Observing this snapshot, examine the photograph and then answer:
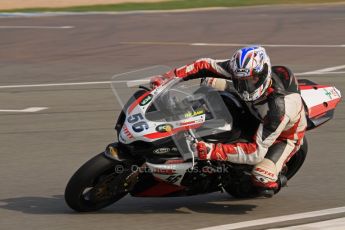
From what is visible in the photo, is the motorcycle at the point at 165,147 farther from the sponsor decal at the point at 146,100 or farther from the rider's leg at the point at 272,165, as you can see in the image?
the rider's leg at the point at 272,165

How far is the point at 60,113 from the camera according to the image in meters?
13.1

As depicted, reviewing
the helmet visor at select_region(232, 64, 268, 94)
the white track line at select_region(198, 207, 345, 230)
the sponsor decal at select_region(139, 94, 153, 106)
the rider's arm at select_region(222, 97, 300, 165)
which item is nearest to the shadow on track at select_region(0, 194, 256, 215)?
the white track line at select_region(198, 207, 345, 230)

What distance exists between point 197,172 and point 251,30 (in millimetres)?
16022

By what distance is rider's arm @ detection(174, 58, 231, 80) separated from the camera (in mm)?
7860

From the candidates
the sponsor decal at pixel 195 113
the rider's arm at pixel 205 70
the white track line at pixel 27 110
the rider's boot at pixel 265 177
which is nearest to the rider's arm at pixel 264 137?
the rider's boot at pixel 265 177

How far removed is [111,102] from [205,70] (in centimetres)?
599

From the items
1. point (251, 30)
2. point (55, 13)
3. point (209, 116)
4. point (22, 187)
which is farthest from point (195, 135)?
point (55, 13)

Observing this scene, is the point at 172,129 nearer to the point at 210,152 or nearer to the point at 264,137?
the point at 210,152

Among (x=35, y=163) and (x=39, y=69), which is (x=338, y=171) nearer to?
(x=35, y=163)

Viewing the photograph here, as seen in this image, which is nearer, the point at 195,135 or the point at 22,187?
the point at 195,135

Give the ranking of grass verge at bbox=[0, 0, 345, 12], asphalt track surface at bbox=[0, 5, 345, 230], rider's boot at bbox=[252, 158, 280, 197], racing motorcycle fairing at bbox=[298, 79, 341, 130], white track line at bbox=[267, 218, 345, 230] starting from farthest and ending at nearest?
grass verge at bbox=[0, 0, 345, 12], racing motorcycle fairing at bbox=[298, 79, 341, 130], asphalt track surface at bbox=[0, 5, 345, 230], rider's boot at bbox=[252, 158, 280, 197], white track line at bbox=[267, 218, 345, 230]

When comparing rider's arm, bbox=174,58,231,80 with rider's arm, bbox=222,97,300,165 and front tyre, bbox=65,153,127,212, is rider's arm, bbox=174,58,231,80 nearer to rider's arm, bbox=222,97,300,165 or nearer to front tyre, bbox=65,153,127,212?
rider's arm, bbox=222,97,300,165

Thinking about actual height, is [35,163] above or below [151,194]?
below

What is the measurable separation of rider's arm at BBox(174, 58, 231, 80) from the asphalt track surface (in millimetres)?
1147
